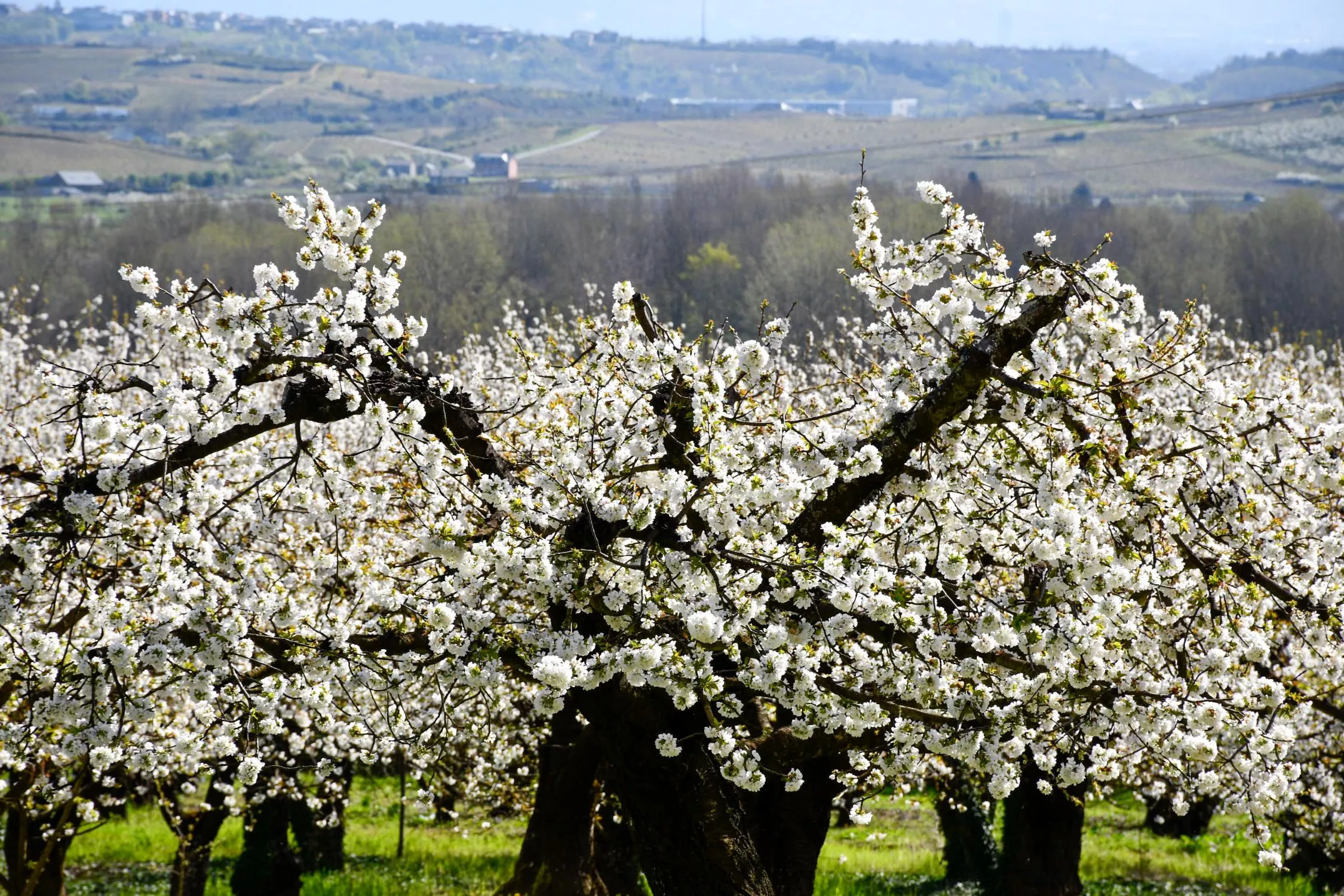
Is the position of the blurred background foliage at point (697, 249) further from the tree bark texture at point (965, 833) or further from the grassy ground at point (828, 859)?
the tree bark texture at point (965, 833)

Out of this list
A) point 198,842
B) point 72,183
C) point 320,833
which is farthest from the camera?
point 72,183

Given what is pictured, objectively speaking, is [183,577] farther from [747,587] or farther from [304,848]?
[304,848]

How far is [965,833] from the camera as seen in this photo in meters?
16.2

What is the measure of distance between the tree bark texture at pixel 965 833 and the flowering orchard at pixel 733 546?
22.9 ft

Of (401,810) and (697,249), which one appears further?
(697,249)

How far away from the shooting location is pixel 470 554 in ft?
21.2

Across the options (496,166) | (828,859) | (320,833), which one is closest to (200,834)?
(320,833)

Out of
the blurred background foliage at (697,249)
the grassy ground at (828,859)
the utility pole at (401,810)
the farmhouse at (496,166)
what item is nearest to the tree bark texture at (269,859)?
the grassy ground at (828,859)

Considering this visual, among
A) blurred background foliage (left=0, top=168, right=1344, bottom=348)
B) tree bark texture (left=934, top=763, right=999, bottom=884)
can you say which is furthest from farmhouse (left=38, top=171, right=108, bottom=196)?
tree bark texture (left=934, top=763, right=999, bottom=884)

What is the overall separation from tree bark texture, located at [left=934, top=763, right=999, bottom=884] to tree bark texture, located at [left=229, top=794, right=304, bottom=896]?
7195mm

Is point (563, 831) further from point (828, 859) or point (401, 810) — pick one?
point (828, 859)

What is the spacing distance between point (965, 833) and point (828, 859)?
2770 millimetres

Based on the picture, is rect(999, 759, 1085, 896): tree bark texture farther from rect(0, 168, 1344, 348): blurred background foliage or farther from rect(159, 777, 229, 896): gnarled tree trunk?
rect(0, 168, 1344, 348): blurred background foliage

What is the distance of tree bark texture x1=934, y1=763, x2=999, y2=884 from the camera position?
1543 centimetres
